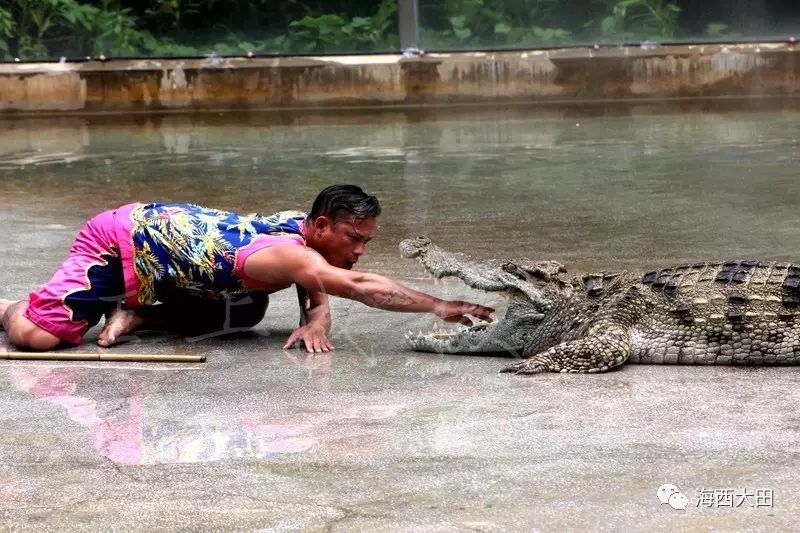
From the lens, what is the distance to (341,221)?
15.6ft

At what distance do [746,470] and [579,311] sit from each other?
1574 millimetres

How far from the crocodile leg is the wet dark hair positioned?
0.83 m

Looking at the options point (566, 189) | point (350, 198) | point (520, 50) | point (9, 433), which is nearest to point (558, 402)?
point (350, 198)

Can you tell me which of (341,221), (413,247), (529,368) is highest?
(341,221)

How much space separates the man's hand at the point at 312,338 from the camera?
16.3ft

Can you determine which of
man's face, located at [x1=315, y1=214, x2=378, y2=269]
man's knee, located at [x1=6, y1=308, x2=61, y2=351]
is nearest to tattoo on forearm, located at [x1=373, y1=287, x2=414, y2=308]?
man's face, located at [x1=315, y1=214, x2=378, y2=269]

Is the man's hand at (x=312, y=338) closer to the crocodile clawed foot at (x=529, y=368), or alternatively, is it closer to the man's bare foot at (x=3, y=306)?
the crocodile clawed foot at (x=529, y=368)

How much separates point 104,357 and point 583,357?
1.91m

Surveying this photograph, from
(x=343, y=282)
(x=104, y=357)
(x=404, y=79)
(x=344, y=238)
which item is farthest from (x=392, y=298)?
(x=404, y=79)

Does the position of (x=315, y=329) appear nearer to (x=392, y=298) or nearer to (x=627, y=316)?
(x=392, y=298)

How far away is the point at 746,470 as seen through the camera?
3.38 m

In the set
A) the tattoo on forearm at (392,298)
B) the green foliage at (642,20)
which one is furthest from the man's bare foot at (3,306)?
the green foliage at (642,20)

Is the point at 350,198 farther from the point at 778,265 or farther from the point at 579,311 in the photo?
the point at 778,265

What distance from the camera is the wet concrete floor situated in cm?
318
